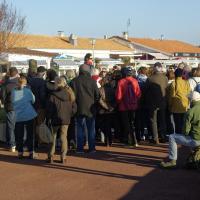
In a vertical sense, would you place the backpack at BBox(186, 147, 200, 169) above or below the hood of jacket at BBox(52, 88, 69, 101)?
below

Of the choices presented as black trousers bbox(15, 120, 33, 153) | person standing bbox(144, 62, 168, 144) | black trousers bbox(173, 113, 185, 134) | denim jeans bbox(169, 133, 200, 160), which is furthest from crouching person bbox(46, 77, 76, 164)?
black trousers bbox(173, 113, 185, 134)

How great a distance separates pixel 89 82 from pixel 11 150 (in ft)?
8.54

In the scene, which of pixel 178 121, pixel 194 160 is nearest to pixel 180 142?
pixel 194 160

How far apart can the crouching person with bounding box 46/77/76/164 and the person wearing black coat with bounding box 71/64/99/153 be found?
757mm

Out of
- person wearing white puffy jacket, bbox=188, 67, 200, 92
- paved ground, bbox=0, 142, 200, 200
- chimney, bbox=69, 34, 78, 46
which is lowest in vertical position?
paved ground, bbox=0, 142, 200, 200

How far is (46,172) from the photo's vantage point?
9.22 metres

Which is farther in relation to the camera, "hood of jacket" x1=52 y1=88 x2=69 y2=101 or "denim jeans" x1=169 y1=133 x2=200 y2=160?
"hood of jacket" x1=52 y1=88 x2=69 y2=101

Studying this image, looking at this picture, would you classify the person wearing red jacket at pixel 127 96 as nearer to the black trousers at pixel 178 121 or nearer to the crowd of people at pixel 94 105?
the crowd of people at pixel 94 105

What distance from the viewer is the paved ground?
296 inches

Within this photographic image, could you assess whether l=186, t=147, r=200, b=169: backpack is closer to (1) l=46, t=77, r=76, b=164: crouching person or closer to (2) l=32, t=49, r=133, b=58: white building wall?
(1) l=46, t=77, r=76, b=164: crouching person

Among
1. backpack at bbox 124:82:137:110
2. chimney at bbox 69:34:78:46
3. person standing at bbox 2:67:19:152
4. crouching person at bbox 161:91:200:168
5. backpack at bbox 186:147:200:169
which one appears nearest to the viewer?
crouching person at bbox 161:91:200:168

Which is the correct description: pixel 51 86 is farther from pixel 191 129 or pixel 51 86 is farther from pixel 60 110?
pixel 191 129

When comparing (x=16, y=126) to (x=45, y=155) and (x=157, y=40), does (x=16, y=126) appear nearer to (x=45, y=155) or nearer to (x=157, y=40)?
(x=45, y=155)

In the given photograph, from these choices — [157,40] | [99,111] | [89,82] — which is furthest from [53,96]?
[157,40]
